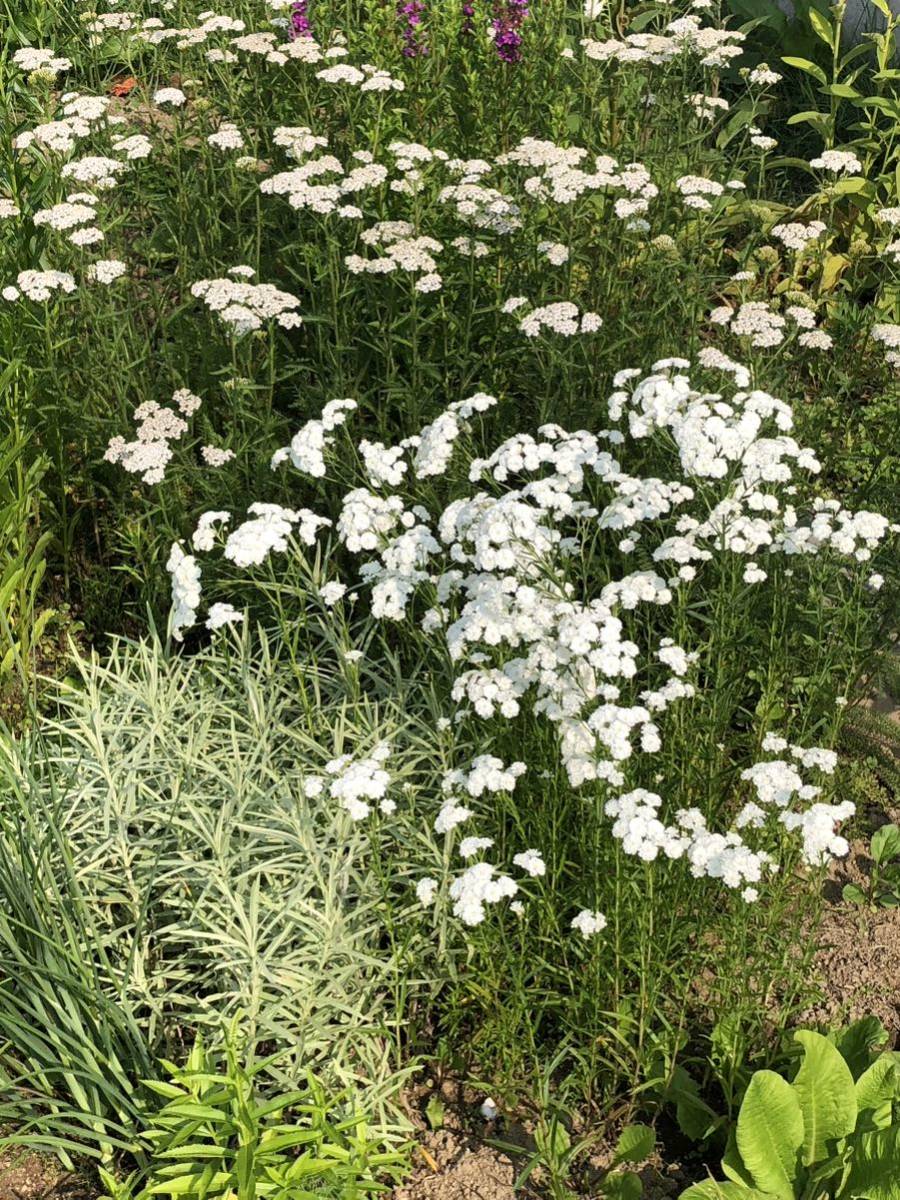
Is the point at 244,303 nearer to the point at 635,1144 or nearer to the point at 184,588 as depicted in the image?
the point at 184,588

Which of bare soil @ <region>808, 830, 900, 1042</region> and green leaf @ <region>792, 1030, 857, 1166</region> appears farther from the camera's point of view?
bare soil @ <region>808, 830, 900, 1042</region>

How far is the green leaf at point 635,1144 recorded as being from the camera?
2826 millimetres

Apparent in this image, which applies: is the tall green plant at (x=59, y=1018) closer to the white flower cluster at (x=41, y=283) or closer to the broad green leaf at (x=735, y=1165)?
the broad green leaf at (x=735, y=1165)

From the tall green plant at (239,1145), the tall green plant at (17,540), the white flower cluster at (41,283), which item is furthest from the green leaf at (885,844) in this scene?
the white flower cluster at (41,283)

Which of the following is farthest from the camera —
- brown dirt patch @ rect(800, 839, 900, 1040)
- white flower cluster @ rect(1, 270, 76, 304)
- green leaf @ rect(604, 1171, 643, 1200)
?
white flower cluster @ rect(1, 270, 76, 304)

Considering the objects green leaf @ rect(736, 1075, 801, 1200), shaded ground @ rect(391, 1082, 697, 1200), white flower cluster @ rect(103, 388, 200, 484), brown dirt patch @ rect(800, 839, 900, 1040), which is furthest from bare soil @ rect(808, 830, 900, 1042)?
white flower cluster @ rect(103, 388, 200, 484)

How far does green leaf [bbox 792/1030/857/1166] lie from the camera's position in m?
2.79

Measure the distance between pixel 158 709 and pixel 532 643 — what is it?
113 cm

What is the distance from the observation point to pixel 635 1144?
2848 mm

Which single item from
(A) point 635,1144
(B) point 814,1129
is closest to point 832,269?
(B) point 814,1129

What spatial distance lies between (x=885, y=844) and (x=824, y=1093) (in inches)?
42.6

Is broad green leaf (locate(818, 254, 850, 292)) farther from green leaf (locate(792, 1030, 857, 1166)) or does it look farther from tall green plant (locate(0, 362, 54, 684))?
green leaf (locate(792, 1030, 857, 1166))

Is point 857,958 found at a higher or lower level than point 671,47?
lower

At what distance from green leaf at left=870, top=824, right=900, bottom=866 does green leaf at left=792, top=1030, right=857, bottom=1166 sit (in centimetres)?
100
